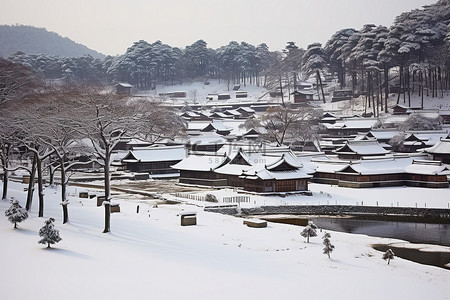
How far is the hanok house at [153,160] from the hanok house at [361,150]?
18246 millimetres

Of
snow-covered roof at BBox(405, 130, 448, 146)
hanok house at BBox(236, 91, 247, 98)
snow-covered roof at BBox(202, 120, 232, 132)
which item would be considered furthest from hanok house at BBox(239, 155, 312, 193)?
hanok house at BBox(236, 91, 247, 98)

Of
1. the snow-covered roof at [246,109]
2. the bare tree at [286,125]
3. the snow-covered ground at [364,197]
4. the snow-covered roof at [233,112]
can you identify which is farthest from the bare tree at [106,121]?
the snow-covered roof at [246,109]

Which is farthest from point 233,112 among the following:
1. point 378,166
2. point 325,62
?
point 378,166

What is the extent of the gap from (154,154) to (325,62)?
5013 cm

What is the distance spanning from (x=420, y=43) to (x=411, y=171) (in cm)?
3816

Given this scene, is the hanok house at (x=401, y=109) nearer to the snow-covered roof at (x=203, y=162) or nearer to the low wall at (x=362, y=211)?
the snow-covered roof at (x=203, y=162)

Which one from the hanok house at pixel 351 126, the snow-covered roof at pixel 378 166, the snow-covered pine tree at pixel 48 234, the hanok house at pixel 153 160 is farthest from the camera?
the hanok house at pixel 351 126

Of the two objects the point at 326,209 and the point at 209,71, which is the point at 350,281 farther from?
the point at 209,71

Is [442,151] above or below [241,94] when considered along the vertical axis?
below

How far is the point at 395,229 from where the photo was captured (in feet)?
116

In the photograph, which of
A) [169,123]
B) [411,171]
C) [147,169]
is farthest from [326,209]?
[169,123]

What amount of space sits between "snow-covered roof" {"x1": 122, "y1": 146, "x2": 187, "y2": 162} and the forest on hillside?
3631cm

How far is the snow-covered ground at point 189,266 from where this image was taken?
51.1ft

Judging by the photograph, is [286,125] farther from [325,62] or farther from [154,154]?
[325,62]
